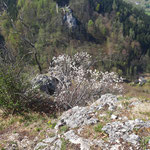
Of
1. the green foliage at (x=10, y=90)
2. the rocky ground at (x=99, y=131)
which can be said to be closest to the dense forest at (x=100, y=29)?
the green foliage at (x=10, y=90)

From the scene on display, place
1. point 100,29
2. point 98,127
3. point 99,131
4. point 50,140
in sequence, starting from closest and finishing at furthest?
point 99,131
point 98,127
point 50,140
point 100,29

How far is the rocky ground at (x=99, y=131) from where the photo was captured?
4.62 m

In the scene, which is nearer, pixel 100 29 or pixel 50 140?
pixel 50 140

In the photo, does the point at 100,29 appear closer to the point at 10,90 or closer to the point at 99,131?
the point at 10,90

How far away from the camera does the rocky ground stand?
4617mm

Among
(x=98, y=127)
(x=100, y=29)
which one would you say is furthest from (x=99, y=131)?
(x=100, y=29)

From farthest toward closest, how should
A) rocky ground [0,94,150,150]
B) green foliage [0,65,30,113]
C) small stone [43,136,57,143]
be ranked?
1. green foliage [0,65,30,113]
2. small stone [43,136,57,143]
3. rocky ground [0,94,150,150]

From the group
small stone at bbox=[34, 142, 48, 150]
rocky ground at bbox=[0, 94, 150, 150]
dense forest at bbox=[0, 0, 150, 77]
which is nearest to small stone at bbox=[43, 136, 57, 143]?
rocky ground at bbox=[0, 94, 150, 150]

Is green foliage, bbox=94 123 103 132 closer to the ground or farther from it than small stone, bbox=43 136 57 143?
farther from it

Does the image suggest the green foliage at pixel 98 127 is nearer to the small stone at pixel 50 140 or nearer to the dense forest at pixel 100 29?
the small stone at pixel 50 140

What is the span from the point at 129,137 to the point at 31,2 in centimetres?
9287

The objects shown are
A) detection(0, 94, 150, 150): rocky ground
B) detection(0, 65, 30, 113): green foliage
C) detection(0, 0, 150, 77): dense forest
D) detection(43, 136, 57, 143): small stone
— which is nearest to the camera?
detection(0, 94, 150, 150): rocky ground

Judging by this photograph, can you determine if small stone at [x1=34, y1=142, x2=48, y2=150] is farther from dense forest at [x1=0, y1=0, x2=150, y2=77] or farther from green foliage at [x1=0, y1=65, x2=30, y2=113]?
dense forest at [x1=0, y1=0, x2=150, y2=77]

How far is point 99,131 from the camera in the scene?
5203 millimetres
